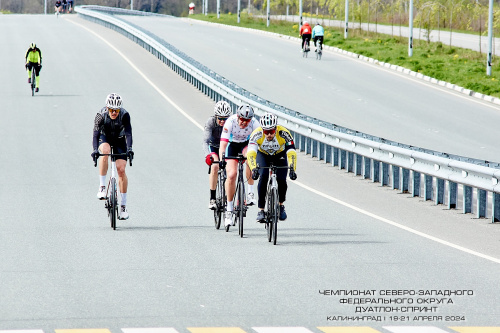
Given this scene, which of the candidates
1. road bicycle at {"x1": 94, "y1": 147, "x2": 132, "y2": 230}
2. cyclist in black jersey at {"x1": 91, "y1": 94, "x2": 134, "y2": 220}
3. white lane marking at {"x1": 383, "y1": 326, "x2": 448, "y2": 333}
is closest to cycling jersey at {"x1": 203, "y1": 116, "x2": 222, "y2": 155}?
cyclist in black jersey at {"x1": 91, "y1": 94, "x2": 134, "y2": 220}

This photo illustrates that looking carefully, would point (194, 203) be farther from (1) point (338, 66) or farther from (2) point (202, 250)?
(1) point (338, 66)

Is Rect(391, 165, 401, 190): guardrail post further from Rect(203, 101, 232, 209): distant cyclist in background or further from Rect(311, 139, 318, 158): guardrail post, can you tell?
Rect(203, 101, 232, 209): distant cyclist in background

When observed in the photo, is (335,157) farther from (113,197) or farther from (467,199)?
(113,197)

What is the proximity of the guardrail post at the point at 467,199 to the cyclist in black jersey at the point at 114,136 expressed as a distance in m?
5.24

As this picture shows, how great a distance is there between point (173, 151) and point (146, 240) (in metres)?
11.5

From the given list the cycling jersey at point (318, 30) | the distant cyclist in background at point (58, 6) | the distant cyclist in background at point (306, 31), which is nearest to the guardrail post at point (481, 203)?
the cycling jersey at point (318, 30)

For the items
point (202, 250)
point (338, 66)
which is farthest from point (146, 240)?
point (338, 66)

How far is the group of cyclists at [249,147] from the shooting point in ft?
43.0

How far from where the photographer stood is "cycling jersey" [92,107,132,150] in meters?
14.4

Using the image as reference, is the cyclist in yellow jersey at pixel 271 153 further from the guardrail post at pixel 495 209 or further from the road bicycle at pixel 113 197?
the guardrail post at pixel 495 209

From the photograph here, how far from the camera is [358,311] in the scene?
911 cm

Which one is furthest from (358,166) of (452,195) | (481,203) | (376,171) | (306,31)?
(306,31)

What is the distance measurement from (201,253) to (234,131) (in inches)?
89.6

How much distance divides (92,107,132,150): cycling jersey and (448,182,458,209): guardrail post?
5.41 metres
